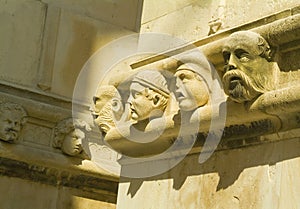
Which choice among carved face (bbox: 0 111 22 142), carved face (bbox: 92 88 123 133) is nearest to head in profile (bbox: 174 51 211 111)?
carved face (bbox: 92 88 123 133)

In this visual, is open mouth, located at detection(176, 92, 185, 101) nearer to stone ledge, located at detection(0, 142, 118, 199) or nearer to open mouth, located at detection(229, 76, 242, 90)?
open mouth, located at detection(229, 76, 242, 90)

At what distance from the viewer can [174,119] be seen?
A: 3.54 m

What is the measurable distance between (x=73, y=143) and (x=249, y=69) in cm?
262

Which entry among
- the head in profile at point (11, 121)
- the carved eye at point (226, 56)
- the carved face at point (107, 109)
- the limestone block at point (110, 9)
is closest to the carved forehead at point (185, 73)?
the carved eye at point (226, 56)

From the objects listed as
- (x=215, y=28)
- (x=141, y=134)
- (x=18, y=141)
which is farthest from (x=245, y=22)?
(x=18, y=141)

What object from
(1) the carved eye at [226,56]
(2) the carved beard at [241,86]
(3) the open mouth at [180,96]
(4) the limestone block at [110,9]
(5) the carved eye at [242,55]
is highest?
(4) the limestone block at [110,9]

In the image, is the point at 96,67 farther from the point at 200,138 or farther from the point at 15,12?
the point at 200,138

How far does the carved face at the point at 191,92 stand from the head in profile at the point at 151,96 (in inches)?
9.0

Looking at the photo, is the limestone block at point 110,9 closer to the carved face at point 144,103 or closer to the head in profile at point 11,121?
the head in profile at point 11,121

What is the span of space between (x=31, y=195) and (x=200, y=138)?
7.68 feet

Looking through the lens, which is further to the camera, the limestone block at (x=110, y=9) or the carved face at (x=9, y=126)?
the limestone block at (x=110, y=9)

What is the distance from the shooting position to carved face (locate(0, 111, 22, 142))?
5.39m

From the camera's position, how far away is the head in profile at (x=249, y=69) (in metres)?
3.14

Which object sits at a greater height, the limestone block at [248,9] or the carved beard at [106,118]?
the limestone block at [248,9]
